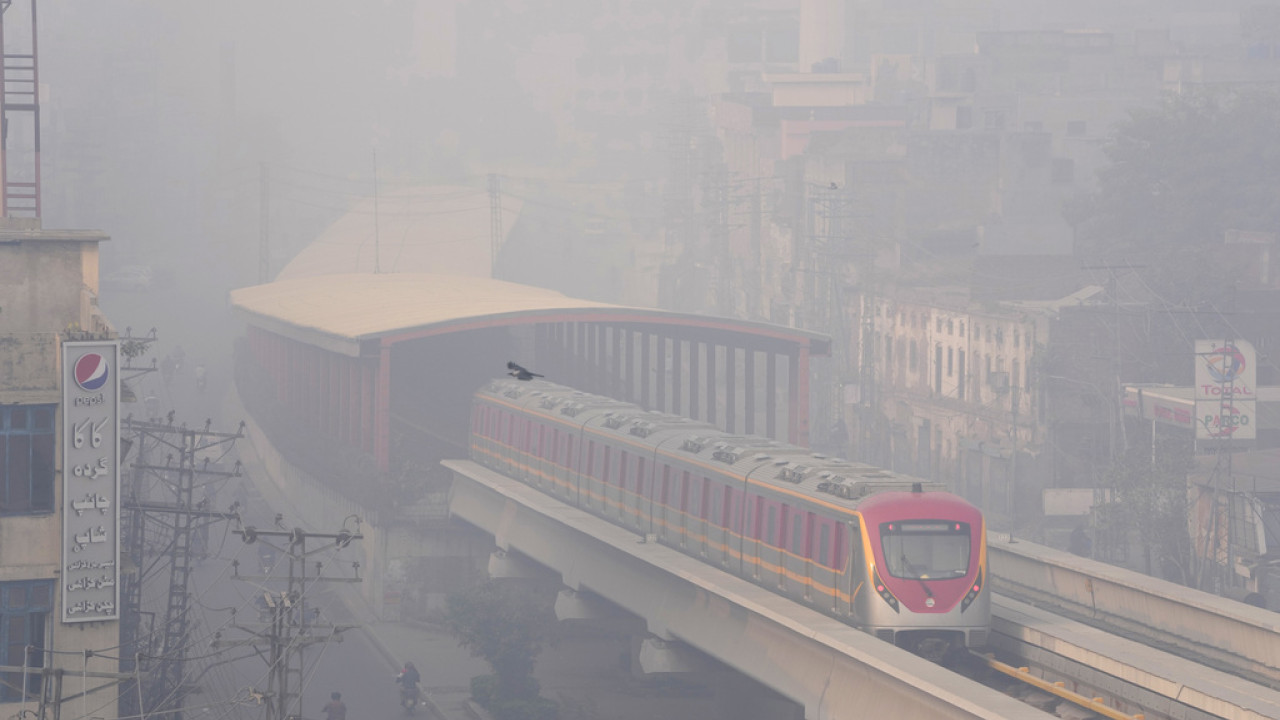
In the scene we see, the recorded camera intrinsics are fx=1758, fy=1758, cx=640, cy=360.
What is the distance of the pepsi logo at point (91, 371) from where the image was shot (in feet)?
82.3

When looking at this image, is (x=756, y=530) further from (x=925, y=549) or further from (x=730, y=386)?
(x=730, y=386)

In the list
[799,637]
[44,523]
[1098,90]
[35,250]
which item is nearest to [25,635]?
[44,523]

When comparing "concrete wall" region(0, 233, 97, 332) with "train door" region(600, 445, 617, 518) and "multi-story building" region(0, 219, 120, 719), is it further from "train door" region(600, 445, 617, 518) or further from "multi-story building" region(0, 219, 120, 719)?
"train door" region(600, 445, 617, 518)

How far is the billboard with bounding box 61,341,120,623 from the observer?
25016mm

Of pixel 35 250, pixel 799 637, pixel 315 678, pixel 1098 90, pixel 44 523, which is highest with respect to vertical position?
pixel 1098 90

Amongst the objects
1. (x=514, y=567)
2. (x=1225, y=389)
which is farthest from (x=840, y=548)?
(x=1225, y=389)

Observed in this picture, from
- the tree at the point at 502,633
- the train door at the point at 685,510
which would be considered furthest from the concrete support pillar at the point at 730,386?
the train door at the point at 685,510

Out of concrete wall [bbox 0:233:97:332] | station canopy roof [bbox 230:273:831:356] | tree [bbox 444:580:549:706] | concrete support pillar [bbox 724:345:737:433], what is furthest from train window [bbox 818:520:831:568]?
concrete support pillar [bbox 724:345:737:433]

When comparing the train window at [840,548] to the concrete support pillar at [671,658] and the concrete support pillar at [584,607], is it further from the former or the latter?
the concrete support pillar at [584,607]

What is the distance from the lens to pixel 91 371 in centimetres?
2516

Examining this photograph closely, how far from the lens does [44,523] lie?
2541cm

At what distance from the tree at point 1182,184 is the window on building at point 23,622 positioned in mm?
80334

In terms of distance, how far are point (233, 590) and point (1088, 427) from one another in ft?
118

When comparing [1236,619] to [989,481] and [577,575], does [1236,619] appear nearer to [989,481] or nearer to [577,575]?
[577,575]
